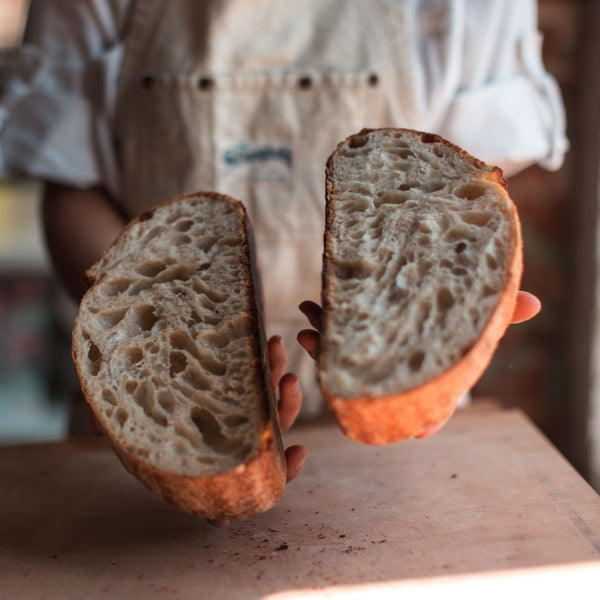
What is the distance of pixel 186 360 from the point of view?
1.32 meters

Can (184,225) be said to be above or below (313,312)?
above

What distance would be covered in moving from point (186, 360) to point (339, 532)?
48 cm

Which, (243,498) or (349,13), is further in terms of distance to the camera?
(349,13)

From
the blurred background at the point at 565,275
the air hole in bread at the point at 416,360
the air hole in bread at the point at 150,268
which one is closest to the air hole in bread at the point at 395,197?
the air hole in bread at the point at 416,360

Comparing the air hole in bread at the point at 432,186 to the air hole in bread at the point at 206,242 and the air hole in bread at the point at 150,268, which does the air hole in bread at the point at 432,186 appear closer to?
the air hole in bread at the point at 206,242

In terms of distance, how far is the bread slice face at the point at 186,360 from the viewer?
118cm

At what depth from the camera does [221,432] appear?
1.21 m

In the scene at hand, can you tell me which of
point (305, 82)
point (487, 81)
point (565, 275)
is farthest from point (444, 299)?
point (565, 275)

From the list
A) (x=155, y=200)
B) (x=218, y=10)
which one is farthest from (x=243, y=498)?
(x=218, y=10)

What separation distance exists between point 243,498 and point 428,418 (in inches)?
14.5

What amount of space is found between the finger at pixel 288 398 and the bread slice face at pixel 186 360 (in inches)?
5.6

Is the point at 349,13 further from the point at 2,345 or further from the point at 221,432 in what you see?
the point at 2,345

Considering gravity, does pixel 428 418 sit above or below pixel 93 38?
below

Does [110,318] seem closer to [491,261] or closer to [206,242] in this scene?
[206,242]
